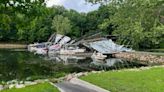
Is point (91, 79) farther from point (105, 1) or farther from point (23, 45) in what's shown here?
point (23, 45)

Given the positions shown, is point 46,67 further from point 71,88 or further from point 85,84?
point 71,88

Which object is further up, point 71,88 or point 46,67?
point 71,88

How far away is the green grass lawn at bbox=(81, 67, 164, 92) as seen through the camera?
45.8ft

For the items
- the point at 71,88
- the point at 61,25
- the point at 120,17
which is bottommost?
the point at 71,88

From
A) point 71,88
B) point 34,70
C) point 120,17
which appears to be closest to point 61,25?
point 34,70

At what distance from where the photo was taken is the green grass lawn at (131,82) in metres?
14.0

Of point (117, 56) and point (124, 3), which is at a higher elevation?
point (124, 3)

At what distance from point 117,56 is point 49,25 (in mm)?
32498

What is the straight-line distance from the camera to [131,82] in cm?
1557

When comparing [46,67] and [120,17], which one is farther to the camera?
A: [46,67]

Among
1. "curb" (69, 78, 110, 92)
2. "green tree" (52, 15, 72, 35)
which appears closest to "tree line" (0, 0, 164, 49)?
"curb" (69, 78, 110, 92)

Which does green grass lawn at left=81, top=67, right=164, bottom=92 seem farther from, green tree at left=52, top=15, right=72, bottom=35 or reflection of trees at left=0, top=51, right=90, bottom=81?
green tree at left=52, top=15, right=72, bottom=35

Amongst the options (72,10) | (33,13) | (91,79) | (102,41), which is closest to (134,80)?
(91,79)

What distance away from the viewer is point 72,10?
90625 mm
